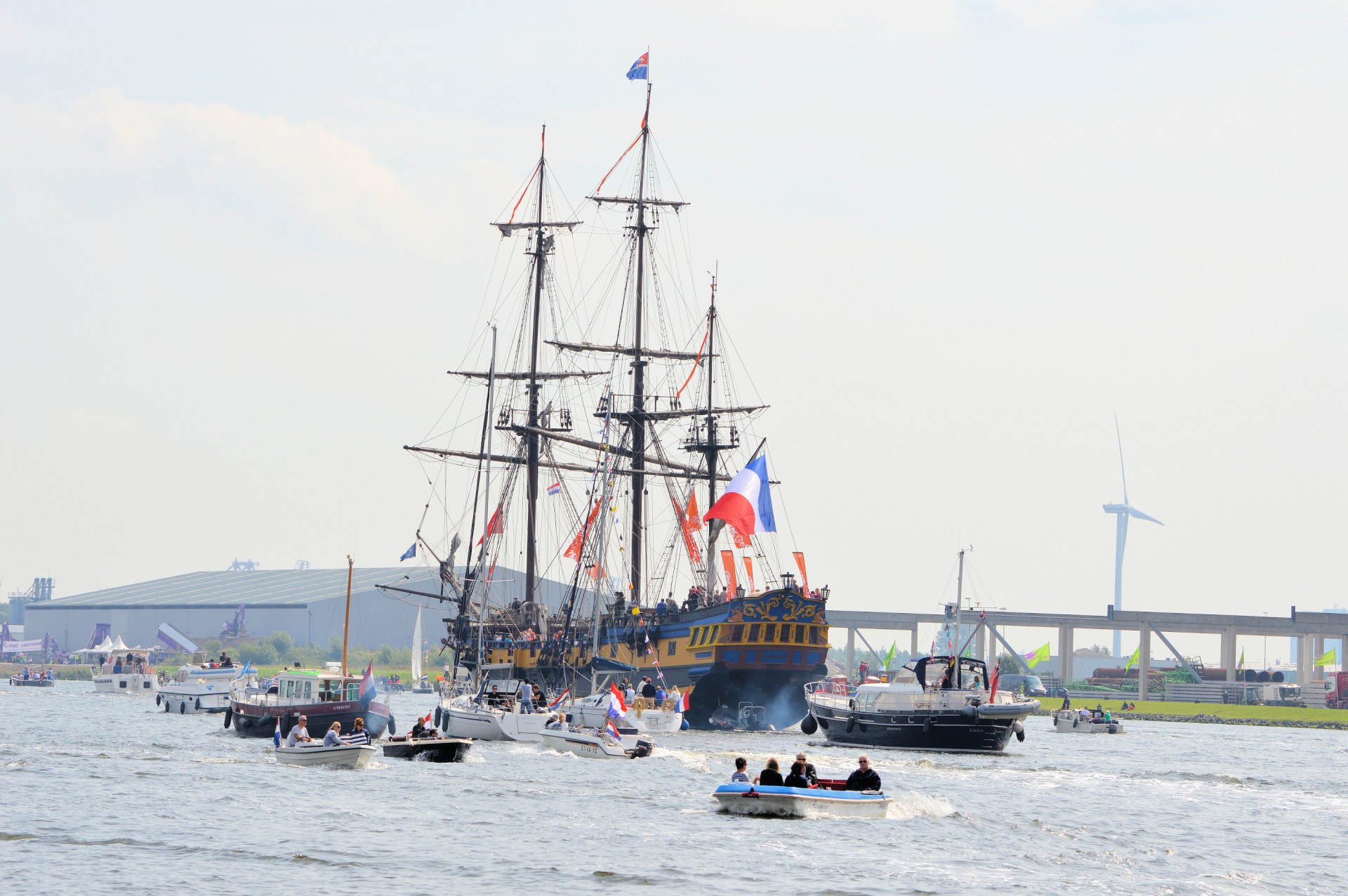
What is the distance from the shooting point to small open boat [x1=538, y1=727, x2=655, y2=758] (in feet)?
232

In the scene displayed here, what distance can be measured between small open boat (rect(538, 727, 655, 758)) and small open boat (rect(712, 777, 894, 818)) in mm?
20528

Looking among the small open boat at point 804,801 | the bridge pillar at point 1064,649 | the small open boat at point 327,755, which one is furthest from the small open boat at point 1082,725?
the small open boat at point 804,801

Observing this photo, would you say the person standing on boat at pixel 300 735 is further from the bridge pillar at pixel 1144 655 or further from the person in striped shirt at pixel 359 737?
the bridge pillar at pixel 1144 655

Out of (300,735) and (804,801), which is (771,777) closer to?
(804,801)

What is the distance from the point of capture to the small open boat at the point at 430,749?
218 ft

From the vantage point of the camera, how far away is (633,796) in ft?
185

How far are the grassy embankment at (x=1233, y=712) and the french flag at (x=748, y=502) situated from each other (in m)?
81.3

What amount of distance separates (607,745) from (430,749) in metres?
8.54

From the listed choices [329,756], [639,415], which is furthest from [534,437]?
[329,756]

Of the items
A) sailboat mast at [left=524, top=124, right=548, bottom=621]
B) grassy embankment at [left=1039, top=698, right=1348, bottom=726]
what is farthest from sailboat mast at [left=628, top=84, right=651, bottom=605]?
grassy embankment at [left=1039, top=698, right=1348, bottom=726]

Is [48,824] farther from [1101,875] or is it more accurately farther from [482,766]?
[1101,875]

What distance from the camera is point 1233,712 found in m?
161

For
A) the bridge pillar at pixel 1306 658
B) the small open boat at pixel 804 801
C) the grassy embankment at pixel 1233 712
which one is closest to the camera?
the small open boat at pixel 804 801

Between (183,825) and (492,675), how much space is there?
52778 millimetres
